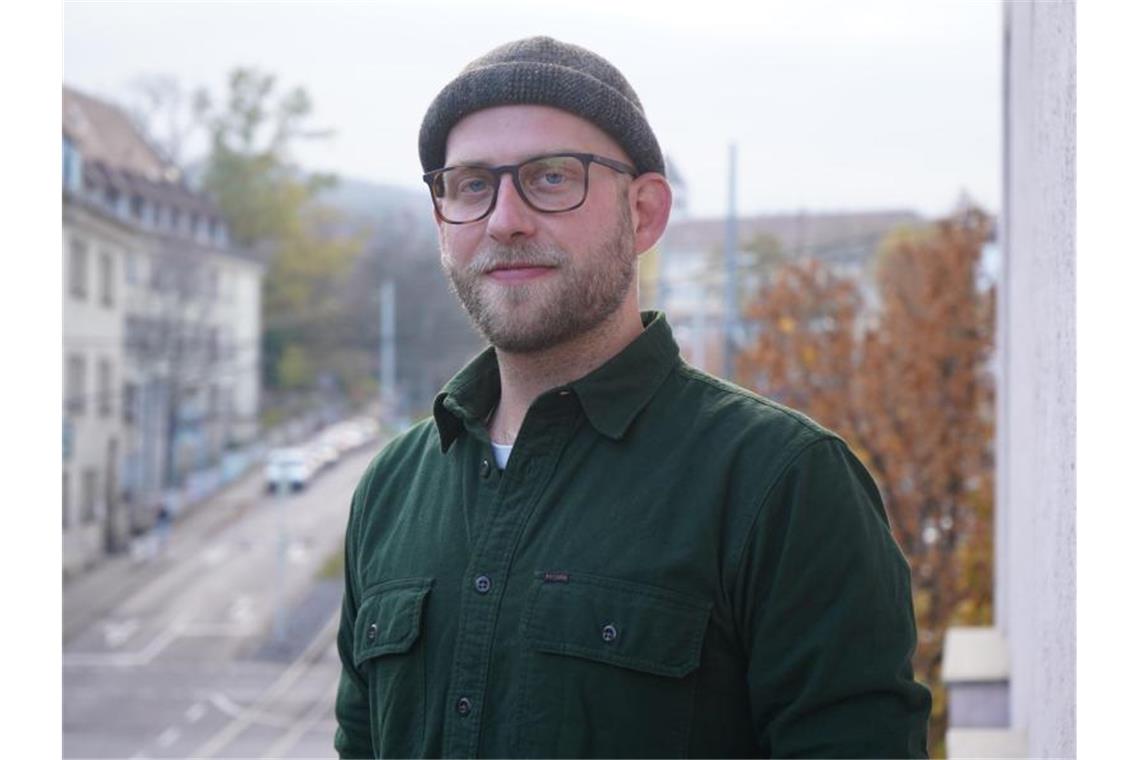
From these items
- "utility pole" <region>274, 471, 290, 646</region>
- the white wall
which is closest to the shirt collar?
the white wall

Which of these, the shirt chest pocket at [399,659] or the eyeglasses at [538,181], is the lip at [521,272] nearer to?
the eyeglasses at [538,181]

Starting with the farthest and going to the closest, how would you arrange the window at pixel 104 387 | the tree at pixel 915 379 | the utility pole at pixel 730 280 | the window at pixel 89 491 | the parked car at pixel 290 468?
the parked car at pixel 290 468, the window at pixel 104 387, the window at pixel 89 491, the utility pole at pixel 730 280, the tree at pixel 915 379

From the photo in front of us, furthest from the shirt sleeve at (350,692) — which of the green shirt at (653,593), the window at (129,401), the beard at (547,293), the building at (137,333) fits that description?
the window at (129,401)

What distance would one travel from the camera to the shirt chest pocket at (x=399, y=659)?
1128 mm

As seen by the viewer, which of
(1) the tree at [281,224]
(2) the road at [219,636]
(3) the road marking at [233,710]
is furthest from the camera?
(3) the road marking at [233,710]

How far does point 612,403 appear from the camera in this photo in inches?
43.9

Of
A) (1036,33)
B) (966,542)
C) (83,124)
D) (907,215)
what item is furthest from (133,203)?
(1036,33)

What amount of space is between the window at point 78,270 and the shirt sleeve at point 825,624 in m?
13.2

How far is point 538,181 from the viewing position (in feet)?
3.67

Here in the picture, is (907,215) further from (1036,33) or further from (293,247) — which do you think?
(1036,33)

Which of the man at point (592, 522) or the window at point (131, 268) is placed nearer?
the man at point (592, 522)

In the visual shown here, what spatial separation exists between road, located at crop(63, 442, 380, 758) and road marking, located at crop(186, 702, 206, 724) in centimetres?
2

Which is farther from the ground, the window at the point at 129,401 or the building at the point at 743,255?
the building at the point at 743,255

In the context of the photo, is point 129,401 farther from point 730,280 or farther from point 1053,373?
point 1053,373
